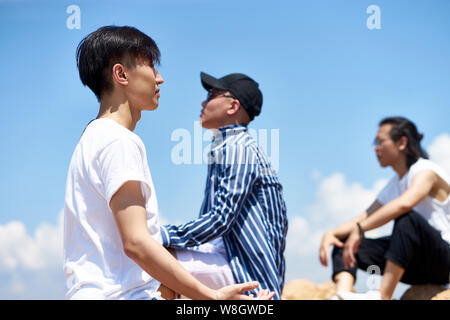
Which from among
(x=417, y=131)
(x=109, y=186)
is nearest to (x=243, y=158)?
(x=109, y=186)

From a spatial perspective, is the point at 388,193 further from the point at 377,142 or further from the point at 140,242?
the point at 140,242

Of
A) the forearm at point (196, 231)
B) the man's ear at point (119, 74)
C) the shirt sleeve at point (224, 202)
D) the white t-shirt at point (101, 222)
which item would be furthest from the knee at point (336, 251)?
the man's ear at point (119, 74)

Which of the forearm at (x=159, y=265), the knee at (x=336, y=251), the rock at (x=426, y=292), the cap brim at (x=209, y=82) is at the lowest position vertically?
the rock at (x=426, y=292)

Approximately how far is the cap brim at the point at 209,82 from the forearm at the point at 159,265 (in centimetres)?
204

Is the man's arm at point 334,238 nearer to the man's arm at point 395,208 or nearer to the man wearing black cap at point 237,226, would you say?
the man's arm at point 395,208

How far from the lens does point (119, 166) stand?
4.95 ft

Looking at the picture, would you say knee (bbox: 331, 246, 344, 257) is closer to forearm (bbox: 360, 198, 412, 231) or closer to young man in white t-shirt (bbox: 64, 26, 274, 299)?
forearm (bbox: 360, 198, 412, 231)

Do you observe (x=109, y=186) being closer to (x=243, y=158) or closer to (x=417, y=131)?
(x=243, y=158)

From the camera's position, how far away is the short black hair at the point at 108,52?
178 cm

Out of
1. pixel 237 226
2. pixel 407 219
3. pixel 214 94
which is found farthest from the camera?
pixel 407 219

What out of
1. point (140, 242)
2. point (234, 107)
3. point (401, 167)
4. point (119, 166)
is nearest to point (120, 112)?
point (119, 166)

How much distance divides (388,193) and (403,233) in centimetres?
81

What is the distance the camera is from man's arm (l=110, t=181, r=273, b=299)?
145 cm

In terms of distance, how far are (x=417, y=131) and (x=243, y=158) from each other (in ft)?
7.06
